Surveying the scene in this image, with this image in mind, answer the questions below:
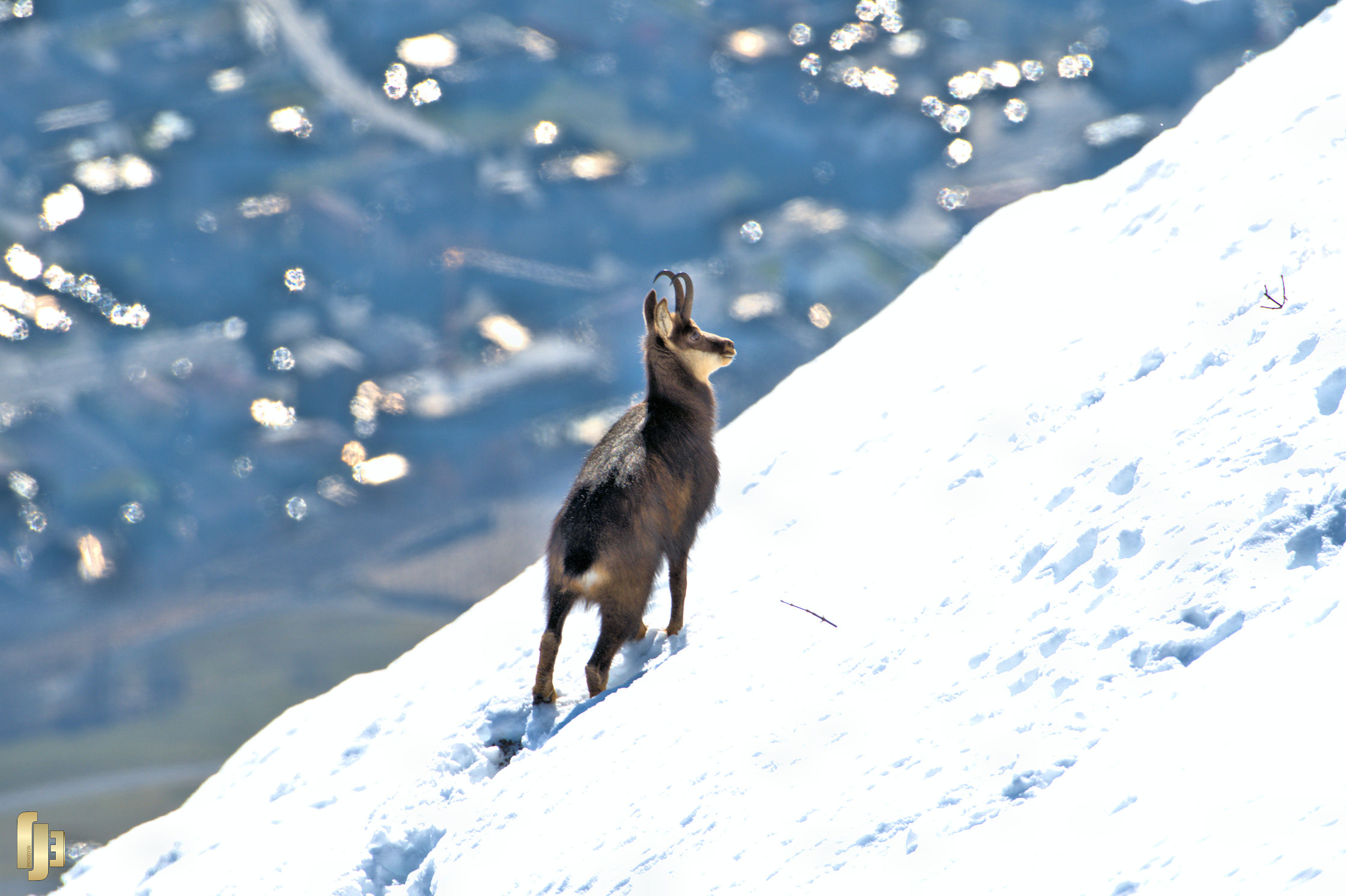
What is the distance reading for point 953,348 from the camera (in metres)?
6.46

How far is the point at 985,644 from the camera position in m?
4.12

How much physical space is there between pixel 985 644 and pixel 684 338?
2.30m

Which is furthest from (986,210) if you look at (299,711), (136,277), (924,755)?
(924,755)

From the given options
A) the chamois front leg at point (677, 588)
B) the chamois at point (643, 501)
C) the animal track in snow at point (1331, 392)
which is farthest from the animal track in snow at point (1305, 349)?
the chamois front leg at point (677, 588)

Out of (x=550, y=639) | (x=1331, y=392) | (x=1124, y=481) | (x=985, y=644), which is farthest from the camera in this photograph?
(x=550, y=639)

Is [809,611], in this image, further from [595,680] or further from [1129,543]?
[1129,543]

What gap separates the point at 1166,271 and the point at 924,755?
3.02 m

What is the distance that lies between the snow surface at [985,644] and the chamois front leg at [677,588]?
0.16 m

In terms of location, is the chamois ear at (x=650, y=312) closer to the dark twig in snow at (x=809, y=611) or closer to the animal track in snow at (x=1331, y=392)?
the dark twig in snow at (x=809, y=611)

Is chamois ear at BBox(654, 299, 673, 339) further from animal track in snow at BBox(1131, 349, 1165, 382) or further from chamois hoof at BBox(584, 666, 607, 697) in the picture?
animal track in snow at BBox(1131, 349, 1165, 382)

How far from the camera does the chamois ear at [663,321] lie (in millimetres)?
5492

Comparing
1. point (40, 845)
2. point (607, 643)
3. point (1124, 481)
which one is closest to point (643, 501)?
point (607, 643)

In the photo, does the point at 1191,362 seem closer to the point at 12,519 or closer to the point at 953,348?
the point at 953,348

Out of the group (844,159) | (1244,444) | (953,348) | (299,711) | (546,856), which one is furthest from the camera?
(844,159)
